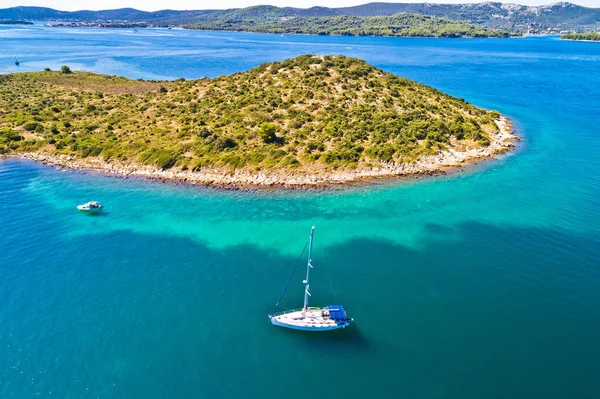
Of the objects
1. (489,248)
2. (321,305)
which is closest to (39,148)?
(321,305)

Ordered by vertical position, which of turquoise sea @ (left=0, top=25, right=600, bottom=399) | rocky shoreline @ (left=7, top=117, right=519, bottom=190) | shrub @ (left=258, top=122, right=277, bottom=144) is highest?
shrub @ (left=258, top=122, right=277, bottom=144)

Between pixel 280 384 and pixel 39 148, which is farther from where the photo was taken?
pixel 39 148

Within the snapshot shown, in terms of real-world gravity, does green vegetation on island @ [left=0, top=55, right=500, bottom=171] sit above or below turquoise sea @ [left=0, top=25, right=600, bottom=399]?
above

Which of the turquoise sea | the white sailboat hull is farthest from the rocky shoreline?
the white sailboat hull

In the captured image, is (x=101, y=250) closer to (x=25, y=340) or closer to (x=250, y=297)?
(x=25, y=340)

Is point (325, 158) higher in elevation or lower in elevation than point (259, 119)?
lower

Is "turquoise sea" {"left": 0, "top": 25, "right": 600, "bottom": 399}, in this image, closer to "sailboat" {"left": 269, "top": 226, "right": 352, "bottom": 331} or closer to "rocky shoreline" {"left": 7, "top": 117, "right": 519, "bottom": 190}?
"sailboat" {"left": 269, "top": 226, "right": 352, "bottom": 331}

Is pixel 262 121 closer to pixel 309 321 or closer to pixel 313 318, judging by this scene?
pixel 313 318

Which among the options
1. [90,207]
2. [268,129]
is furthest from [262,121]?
[90,207]
